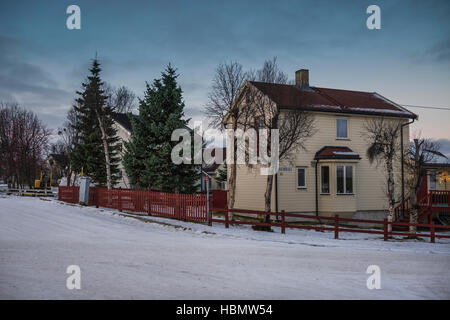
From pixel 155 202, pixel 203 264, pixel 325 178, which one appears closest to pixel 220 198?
pixel 325 178

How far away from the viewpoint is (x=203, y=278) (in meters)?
Answer: 7.71

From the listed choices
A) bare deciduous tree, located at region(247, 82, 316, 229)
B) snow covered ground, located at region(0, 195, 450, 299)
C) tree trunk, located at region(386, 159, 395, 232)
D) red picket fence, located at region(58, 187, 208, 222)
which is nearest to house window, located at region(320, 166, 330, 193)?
tree trunk, located at region(386, 159, 395, 232)

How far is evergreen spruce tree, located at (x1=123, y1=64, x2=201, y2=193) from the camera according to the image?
76.9ft

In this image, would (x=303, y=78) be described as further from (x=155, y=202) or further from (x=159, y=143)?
(x=155, y=202)

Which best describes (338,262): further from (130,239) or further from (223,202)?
(223,202)

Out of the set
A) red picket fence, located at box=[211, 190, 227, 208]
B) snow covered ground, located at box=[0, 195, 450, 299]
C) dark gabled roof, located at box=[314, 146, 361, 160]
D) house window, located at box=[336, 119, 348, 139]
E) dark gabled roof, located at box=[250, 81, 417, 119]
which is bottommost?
snow covered ground, located at box=[0, 195, 450, 299]

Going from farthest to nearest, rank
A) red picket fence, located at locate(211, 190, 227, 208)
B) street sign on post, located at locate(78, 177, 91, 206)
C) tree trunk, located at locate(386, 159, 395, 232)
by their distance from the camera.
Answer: red picket fence, located at locate(211, 190, 227, 208), street sign on post, located at locate(78, 177, 91, 206), tree trunk, located at locate(386, 159, 395, 232)

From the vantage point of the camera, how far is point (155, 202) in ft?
63.7

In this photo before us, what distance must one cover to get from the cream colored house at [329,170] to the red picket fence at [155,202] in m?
6.00

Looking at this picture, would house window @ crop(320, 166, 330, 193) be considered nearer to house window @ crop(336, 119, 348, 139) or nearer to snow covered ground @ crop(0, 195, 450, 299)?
house window @ crop(336, 119, 348, 139)

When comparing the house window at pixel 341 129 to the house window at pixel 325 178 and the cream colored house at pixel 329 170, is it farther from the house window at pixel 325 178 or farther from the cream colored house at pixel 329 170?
the house window at pixel 325 178

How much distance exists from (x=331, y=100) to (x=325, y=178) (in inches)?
219

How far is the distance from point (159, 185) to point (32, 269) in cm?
1530
